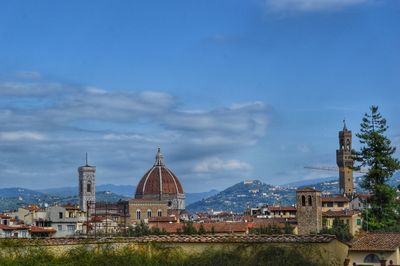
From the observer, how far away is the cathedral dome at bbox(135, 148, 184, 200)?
158250 mm

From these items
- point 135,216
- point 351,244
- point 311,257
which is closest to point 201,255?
point 311,257

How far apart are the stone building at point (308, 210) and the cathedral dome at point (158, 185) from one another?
227 ft

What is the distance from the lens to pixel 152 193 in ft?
519

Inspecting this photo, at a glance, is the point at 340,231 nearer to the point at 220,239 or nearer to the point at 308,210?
the point at 308,210

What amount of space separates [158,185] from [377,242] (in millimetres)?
129894

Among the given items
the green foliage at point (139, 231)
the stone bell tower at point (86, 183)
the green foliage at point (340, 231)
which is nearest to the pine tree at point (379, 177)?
the green foliage at point (340, 231)

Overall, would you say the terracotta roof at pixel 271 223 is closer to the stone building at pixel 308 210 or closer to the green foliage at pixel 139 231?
the stone building at pixel 308 210

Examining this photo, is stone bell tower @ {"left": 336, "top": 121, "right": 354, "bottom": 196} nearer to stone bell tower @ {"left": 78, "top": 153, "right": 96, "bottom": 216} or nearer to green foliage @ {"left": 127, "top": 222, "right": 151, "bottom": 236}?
stone bell tower @ {"left": 78, "top": 153, "right": 96, "bottom": 216}

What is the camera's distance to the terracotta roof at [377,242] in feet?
99.2

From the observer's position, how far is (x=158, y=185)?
159625 mm

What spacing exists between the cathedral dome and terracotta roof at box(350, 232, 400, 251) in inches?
4995

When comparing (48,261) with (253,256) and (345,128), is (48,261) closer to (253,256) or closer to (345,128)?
(253,256)

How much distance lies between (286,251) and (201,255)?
3085mm

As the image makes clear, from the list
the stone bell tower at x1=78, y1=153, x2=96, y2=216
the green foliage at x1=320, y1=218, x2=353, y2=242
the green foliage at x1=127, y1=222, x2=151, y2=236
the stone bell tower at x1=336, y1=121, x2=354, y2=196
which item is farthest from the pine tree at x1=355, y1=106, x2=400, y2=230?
the stone bell tower at x1=78, y1=153, x2=96, y2=216
